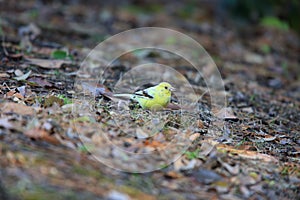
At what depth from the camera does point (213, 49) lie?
26.7ft

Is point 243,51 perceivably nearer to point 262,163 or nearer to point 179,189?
Answer: point 262,163

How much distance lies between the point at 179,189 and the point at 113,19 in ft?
20.7

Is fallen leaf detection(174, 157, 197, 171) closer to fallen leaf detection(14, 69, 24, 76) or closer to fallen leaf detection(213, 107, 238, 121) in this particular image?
fallen leaf detection(213, 107, 238, 121)

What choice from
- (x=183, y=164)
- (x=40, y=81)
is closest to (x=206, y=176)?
(x=183, y=164)

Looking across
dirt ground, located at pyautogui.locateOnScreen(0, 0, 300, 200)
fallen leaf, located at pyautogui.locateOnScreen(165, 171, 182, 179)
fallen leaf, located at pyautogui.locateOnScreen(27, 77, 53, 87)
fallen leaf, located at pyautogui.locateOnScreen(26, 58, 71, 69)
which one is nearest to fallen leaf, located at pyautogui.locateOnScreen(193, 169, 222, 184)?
dirt ground, located at pyautogui.locateOnScreen(0, 0, 300, 200)

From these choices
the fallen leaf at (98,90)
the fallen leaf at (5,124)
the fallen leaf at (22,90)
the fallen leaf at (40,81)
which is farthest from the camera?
the fallen leaf at (40,81)

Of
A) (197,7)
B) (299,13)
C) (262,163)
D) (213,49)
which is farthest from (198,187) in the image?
(197,7)

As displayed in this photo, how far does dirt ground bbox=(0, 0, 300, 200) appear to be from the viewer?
2967 mm

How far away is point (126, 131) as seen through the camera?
11.8ft

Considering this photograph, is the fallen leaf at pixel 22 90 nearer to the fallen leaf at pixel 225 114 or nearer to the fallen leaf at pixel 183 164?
the fallen leaf at pixel 183 164

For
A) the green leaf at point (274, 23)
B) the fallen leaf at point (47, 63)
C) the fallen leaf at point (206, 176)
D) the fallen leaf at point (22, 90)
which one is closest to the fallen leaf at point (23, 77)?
the fallen leaf at point (22, 90)

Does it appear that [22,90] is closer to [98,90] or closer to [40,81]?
[40,81]

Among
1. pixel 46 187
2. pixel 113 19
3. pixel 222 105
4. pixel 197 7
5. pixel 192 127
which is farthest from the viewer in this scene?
pixel 197 7

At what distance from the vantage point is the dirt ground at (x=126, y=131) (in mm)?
2967
